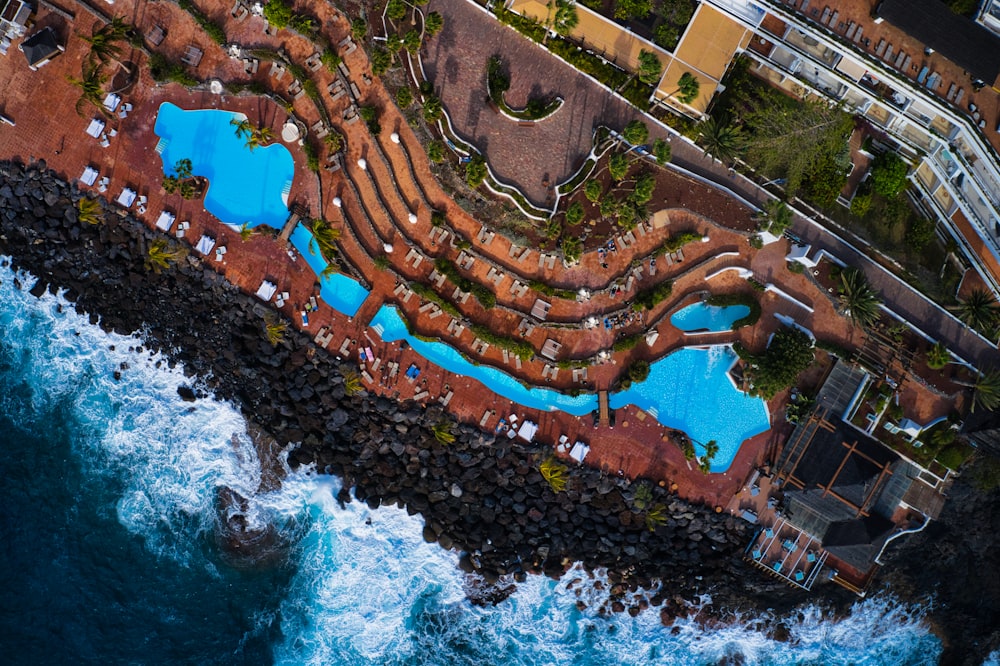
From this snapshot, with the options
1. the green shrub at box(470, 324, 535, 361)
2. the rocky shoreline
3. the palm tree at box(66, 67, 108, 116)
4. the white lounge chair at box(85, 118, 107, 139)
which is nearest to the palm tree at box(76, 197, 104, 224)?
the rocky shoreline

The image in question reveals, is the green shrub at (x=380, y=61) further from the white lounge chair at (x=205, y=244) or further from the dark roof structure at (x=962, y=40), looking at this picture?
the dark roof structure at (x=962, y=40)

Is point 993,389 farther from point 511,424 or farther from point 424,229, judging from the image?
point 424,229

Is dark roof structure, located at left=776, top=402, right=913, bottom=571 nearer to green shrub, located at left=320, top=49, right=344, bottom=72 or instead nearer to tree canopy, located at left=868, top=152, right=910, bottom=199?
tree canopy, located at left=868, top=152, right=910, bottom=199

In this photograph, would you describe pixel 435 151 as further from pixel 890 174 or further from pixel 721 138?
pixel 890 174

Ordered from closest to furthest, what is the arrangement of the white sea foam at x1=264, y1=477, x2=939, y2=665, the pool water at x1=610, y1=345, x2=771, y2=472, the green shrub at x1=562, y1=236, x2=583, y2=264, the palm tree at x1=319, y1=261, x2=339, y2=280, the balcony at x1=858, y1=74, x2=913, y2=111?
the balcony at x1=858, y1=74, x2=913, y2=111, the green shrub at x1=562, y1=236, x2=583, y2=264, the palm tree at x1=319, y1=261, x2=339, y2=280, the pool water at x1=610, y1=345, x2=771, y2=472, the white sea foam at x1=264, y1=477, x2=939, y2=665

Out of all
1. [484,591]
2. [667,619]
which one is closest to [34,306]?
[484,591]

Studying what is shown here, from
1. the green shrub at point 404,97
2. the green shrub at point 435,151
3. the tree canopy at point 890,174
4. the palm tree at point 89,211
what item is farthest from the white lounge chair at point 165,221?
the tree canopy at point 890,174
